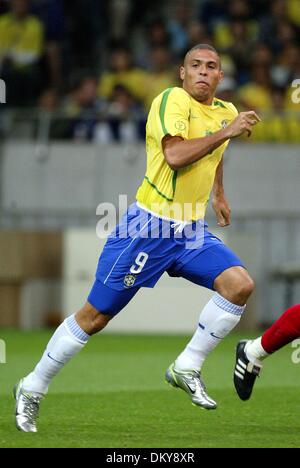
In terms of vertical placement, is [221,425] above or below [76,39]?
below

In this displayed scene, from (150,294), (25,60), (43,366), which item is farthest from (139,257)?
(25,60)

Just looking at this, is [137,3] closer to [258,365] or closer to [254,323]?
[254,323]

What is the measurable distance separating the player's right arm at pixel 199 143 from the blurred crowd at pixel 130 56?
8.89 meters

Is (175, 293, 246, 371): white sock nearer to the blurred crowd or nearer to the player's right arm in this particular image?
the player's right arm

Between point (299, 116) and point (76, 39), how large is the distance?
15.4ft

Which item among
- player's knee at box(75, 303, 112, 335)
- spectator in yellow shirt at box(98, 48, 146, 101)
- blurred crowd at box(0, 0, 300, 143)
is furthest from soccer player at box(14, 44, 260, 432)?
spectator in yellow shirt at box(98, 48, 146, 101)

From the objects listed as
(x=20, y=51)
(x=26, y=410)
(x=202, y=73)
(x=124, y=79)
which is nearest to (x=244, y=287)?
(x=202, y=73)

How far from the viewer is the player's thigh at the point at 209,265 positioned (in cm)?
764

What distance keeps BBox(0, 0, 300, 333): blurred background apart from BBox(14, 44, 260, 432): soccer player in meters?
8.59

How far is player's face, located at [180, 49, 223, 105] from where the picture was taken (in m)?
7.67

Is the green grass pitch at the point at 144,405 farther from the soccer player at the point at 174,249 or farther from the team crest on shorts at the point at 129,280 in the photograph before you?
the team crest on shorts at the point at 129,280

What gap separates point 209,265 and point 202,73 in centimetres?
116

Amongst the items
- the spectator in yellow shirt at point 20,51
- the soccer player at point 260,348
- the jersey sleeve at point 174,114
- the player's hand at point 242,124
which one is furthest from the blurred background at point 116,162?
→ the player's hand at point 242,124
